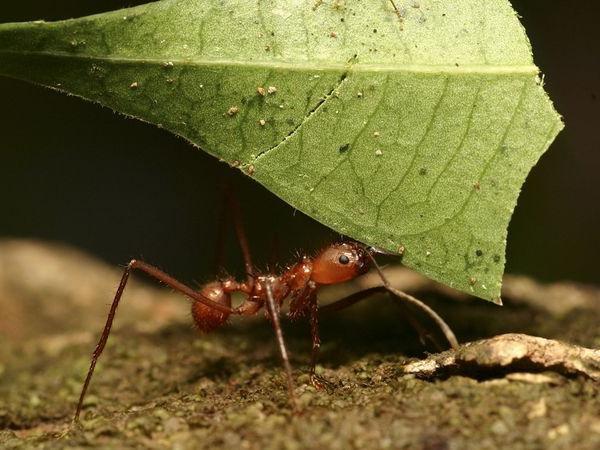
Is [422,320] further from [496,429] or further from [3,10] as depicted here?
[3,10]

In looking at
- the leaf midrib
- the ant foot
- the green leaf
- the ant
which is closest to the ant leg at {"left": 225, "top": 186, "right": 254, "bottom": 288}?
the ant

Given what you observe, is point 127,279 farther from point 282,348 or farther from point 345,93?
point 345,93

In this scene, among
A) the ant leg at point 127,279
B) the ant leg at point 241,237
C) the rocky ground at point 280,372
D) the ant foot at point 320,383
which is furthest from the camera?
the ant leg at point 241,237

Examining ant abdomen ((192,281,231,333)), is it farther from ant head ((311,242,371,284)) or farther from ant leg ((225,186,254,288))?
ant head ((311,242,371,284))

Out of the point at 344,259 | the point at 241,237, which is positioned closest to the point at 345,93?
the point at 344,259

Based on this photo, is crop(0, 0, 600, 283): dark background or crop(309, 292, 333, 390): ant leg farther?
crop(0, 0, 600, 283): dark background

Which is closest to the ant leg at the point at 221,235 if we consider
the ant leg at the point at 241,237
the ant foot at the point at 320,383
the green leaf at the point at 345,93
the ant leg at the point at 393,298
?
the ant leg at the point at 241,237

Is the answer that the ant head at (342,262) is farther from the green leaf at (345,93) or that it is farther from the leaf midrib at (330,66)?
the leaf midrib at (330,66)

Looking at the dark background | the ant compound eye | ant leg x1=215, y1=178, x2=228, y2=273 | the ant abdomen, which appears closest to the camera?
the ant compound eye
